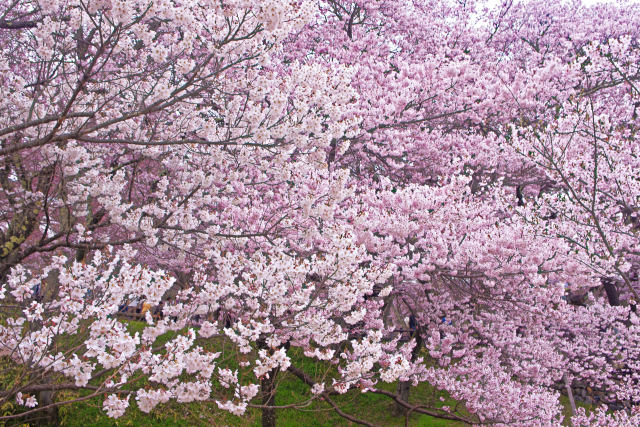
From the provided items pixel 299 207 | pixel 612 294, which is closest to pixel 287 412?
pixel 299 207

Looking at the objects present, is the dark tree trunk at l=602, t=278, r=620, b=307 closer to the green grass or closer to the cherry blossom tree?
the cherry blossom tree

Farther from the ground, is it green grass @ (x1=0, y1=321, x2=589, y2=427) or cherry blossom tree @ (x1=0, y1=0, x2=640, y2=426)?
cherry blossom tree @ (x1=0, y1=0, x2=640, y2=426)

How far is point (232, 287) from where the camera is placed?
16.6ft

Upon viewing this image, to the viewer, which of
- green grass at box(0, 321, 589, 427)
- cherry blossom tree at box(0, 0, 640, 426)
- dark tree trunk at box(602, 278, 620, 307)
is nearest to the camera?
cherry blossom tree at box(0, 0, 640, 426)

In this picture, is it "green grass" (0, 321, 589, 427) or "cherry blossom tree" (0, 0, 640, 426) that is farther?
"green grass" (0, 321, 589, 427)

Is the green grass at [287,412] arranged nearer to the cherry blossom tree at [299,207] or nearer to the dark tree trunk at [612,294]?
the cherry blossom tree at [299,207]

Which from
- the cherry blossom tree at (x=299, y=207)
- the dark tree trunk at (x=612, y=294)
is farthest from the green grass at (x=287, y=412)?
the dark tree trunk at (x=612, y=294)

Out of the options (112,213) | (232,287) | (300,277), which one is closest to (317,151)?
(300,277)

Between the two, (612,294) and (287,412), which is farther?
(612,294)

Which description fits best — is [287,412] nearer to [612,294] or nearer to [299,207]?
[299,207]

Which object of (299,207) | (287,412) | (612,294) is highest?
(612,294)

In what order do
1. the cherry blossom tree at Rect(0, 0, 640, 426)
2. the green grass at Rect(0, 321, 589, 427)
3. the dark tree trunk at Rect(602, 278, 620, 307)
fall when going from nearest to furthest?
the cherry blossom tree at Rect(0, 0, 640, 426)
the green grass at Rect(0, 321, 589, 427)
the dark tree trunk at Rect(602, 278, 620, 307)

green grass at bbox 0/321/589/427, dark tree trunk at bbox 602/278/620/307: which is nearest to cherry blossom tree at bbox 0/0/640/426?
dark tree trunk at bbox 602/278/620/307

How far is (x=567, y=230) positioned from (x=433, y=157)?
3730 mm
